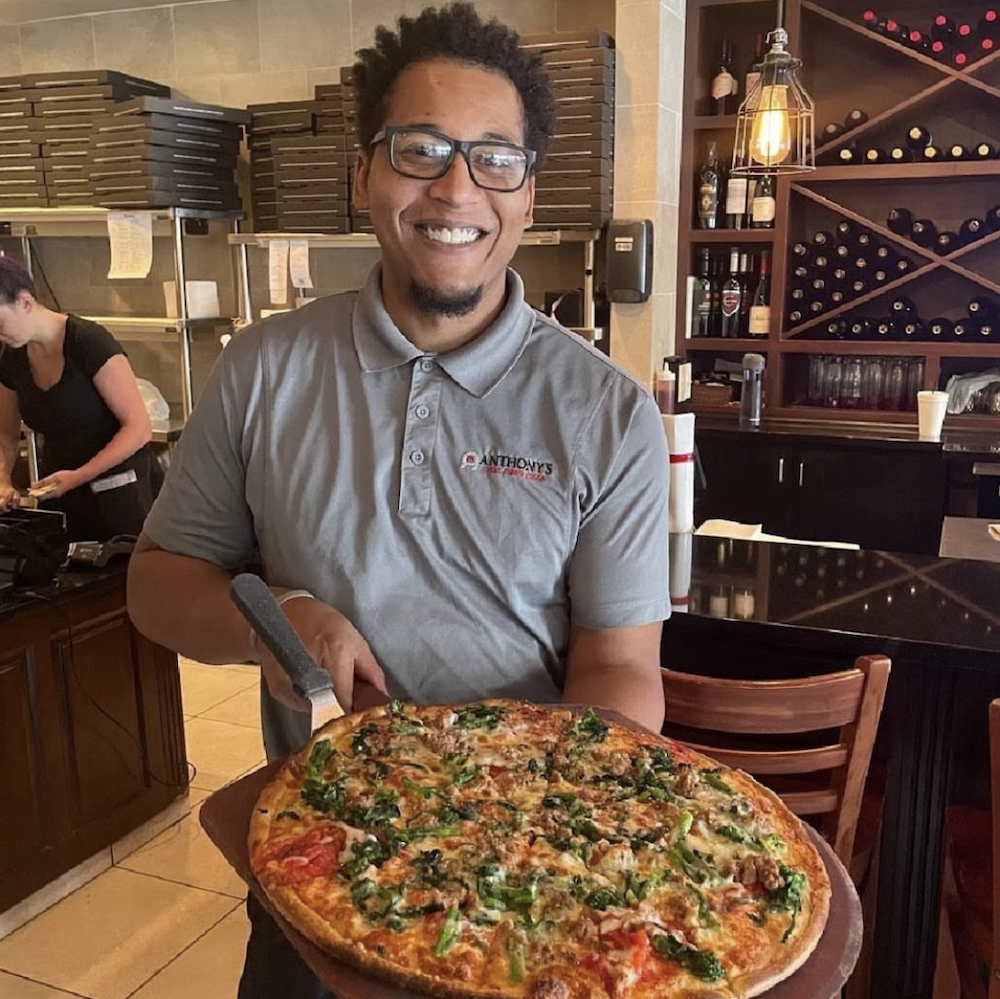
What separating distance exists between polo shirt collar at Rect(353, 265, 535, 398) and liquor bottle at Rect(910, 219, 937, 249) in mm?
3469

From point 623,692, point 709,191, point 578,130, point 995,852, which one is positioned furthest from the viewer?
point 709,191

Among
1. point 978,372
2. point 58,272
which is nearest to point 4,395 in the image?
point 58,272

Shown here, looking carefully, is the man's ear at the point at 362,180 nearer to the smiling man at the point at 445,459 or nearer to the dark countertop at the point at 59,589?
the smiling man at the point at 445,459

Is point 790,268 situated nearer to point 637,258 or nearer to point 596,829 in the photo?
point 637,258

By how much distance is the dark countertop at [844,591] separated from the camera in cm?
200

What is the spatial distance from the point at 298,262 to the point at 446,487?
3.40 meters

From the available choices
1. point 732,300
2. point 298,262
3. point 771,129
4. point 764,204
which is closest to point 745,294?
point 732,300

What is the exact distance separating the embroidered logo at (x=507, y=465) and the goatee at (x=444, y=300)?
19 centimetres

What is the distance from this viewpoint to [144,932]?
8.68 feet

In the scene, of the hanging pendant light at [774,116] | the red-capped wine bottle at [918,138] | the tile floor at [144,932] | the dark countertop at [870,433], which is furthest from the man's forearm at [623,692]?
the red-capped wine bottle at [918,138]

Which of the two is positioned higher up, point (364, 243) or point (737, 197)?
point (737, 197)

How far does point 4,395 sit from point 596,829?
3.06 metres

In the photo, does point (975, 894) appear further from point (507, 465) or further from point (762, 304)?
point (762, 304)

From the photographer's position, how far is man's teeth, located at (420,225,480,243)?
1.29 metres
